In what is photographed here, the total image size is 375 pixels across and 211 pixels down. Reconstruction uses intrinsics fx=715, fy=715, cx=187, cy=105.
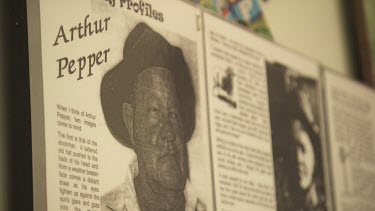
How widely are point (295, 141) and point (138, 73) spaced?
0.55m

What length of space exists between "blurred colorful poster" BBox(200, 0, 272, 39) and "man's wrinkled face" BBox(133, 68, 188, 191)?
0.92 ft

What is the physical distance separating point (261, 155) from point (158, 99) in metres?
0.36

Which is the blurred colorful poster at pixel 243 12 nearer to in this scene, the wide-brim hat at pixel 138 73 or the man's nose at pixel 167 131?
the wide-brim hat at pixel 138 73

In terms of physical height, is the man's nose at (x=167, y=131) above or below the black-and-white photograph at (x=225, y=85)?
below

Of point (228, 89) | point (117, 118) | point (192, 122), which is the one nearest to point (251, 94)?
point (228, 89)

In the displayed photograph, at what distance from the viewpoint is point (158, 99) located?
1.28m

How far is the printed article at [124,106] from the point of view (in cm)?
106

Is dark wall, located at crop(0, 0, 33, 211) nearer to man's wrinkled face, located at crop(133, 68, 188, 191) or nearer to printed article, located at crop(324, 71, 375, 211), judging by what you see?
man's wrinkled face, located at crop(133, 68, 188, 191)

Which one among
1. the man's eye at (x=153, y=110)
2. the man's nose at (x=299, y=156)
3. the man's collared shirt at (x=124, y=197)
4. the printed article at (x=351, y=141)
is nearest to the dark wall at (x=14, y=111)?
the man's collared shirt at (x=124, y=197)

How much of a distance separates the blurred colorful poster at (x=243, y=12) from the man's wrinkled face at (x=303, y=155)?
235 mm

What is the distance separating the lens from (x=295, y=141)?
1.65 meters

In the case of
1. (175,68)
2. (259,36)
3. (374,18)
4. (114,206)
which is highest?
(374,18)

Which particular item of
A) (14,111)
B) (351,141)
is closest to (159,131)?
(14,111)

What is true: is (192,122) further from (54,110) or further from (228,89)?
(54,110)
